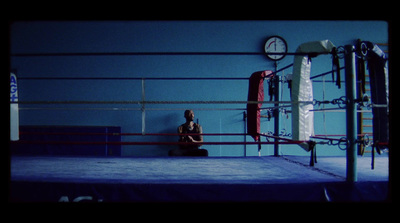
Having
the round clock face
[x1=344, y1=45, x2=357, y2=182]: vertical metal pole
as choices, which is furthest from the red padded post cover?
the round clock face

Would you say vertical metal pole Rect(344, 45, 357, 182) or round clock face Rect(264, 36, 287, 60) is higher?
round clock face Rect(264, 36, 287, 60)

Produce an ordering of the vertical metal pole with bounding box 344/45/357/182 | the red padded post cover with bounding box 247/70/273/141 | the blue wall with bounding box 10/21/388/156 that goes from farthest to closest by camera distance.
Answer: the blue wall with bounding box 10/21/388/156 < the red padded post cover with bounding box 247/70/273/141 < the vertical metal pole with bounding box 344/45/357/182

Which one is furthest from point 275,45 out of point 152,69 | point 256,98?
point 152,69

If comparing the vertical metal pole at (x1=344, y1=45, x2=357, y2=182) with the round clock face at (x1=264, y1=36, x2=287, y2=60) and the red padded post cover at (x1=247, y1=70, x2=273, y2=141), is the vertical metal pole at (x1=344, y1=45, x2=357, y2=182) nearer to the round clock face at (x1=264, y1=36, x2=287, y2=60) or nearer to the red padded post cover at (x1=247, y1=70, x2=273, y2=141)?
the red padded post cover at (x1=247, y1=70, x2=273, y2=141)

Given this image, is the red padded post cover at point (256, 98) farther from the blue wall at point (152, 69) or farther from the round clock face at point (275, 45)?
the round clock face at point (275, 45)

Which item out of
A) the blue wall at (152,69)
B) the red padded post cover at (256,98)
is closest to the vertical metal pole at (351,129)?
the red padded post cover at (256,98)

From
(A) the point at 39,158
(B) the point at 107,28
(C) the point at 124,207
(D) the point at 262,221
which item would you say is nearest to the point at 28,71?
(B) the point at 107,28

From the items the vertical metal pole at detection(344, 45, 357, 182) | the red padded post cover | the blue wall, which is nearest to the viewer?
the vertical metal pole at detection(344, 45, 357, 182)

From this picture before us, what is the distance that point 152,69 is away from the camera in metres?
4.82

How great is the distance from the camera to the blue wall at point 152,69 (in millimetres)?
4746

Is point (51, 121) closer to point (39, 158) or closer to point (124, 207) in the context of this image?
point (39, 158)

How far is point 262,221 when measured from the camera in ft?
5.25

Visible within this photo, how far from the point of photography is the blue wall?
475 centimetres

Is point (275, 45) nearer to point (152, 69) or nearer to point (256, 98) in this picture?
point (256, 98)
